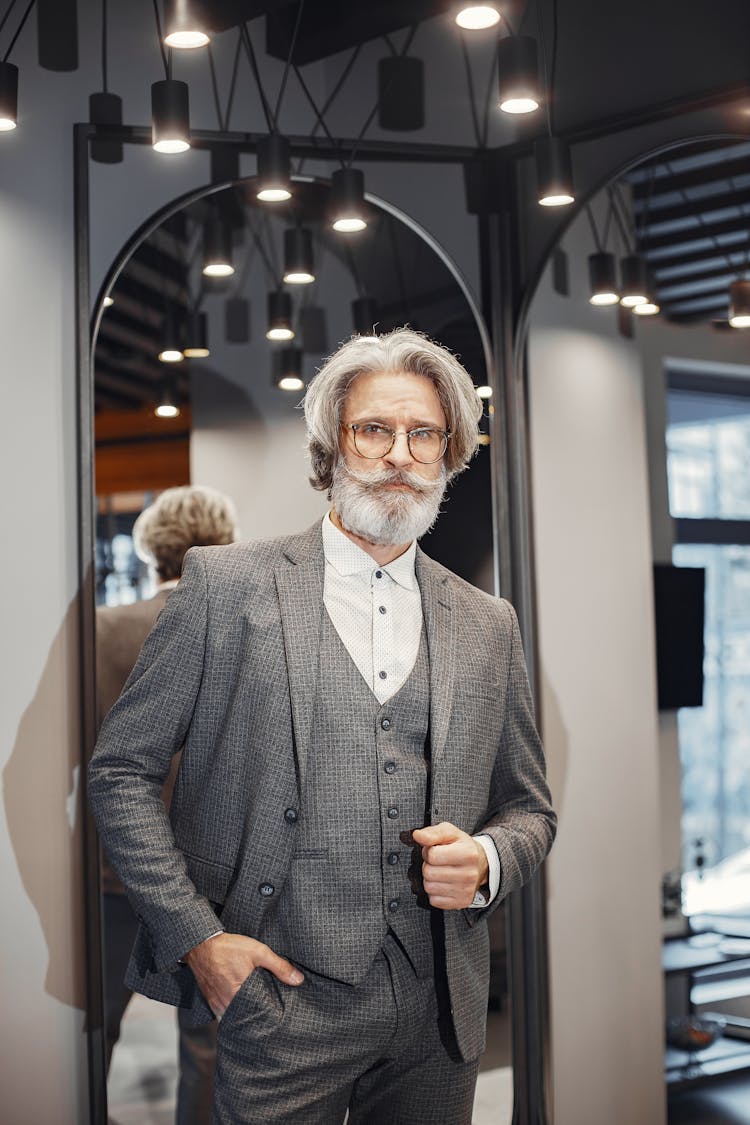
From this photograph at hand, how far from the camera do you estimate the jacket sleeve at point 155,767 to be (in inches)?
79.4

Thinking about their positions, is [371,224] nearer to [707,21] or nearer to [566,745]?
[707,21]

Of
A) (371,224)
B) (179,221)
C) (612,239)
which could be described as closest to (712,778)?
(612,239)

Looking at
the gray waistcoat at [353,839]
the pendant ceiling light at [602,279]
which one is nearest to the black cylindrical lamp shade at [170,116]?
the gray waistcoat at [353,839]

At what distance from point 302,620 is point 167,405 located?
126 centimetres

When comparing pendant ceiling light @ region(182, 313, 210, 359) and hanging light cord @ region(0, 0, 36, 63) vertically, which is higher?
hanging light cord @ region(0, 0, 36, 63)

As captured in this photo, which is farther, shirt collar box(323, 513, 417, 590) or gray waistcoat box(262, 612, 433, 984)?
shirt collar box(323, 513, 417, 590)

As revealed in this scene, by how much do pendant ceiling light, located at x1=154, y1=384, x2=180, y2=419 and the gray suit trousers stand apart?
164cm

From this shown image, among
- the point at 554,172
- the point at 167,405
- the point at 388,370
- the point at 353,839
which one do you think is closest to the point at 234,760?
the point at 353,839

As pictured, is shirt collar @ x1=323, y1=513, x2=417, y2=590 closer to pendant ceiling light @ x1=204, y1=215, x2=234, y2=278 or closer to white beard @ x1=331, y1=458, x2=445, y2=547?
white beard @ x1=331, y1=458, x2=445, y2=547

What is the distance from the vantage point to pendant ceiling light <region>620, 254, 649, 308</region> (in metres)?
3.55

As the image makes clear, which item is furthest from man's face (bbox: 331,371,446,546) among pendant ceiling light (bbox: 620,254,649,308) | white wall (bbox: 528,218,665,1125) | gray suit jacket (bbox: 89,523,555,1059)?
pendant ceiling light (bbox: 620,254,649,308)

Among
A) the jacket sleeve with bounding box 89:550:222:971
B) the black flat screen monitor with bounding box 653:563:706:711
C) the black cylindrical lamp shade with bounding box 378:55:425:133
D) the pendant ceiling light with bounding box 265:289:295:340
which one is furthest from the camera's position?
the black flat screen monitor with bounding box 653:563:706:711

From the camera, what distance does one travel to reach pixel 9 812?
278 centimetres

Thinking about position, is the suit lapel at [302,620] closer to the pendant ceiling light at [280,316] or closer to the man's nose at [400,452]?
the man's nose at [400,452]
